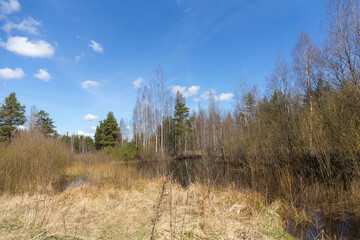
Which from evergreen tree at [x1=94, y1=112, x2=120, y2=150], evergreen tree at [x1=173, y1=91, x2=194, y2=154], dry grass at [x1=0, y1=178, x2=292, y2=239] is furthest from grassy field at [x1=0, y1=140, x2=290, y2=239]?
evergreen tree at [x1=94, y1=112, x2=120, y2=150]

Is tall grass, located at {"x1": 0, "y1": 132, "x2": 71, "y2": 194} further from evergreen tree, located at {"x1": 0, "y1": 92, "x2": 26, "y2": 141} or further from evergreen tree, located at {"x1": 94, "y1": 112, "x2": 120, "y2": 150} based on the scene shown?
evergreen tree, located at {"x1": 94, "y1": 112, "x2": 120, "y2": 150}

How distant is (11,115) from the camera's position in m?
25.1

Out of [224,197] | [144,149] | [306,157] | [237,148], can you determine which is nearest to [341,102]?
[306,157]

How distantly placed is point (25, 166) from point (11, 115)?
26.9 metres

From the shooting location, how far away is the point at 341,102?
5.12 meters

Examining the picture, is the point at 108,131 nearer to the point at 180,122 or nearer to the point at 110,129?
the point at 110,129

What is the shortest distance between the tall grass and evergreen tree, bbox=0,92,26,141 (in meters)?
23.0

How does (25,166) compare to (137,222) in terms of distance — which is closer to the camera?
(137,222)

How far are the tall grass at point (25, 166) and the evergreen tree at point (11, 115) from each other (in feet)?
75.3

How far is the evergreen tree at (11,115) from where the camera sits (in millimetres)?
23925

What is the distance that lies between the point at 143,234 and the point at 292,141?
712 centimetres

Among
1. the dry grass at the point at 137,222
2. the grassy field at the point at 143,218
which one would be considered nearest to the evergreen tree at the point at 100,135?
the grassy field at the point at 143,218

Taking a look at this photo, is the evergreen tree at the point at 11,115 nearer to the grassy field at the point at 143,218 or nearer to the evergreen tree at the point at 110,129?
the evergreen tree at the point at 110,129

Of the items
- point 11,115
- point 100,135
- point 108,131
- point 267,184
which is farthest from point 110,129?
point 267,184
